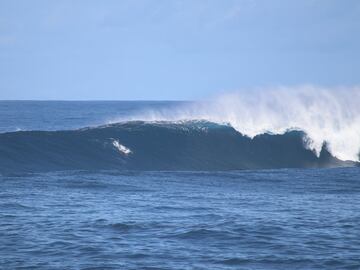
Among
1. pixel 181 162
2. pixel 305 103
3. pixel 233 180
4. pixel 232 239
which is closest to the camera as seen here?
pixel 232 239

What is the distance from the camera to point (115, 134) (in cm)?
3081

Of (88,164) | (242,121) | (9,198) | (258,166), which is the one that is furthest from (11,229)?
(242,121)

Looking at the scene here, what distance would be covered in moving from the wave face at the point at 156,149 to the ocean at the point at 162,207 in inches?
3.5

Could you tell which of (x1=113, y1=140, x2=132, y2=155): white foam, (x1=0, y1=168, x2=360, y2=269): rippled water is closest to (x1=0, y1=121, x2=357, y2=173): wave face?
(x1=113, y1=140, x2=132, y2=155): white foam

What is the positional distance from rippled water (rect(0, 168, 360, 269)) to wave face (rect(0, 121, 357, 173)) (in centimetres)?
467

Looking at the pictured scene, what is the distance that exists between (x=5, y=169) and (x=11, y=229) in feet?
35.3

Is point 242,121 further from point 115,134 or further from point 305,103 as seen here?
point 115,134

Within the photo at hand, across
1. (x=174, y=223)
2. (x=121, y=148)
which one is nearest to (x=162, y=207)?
(x=174, y=223)

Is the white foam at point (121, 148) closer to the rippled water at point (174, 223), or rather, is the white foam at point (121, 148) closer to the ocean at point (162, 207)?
the ocean at point (162, 207)

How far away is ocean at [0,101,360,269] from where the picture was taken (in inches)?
456

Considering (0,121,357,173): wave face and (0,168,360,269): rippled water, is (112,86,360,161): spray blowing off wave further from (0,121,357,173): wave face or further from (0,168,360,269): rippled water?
(0,168,360,269): rippled water

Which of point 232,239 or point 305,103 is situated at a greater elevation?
point 305,103

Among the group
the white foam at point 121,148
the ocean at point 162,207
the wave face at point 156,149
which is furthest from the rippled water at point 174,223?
the white foam at point 121,148

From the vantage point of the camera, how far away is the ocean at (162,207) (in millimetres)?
11578
